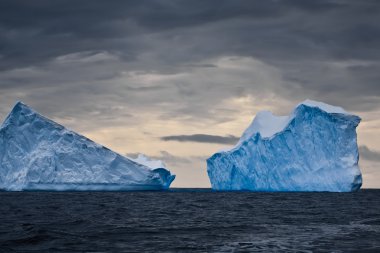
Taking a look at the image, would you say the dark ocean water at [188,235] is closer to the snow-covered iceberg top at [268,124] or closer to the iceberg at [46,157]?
the snow-covered iceberg top at [268,124]

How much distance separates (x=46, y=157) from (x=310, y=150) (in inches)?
1115

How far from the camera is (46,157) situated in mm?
57000

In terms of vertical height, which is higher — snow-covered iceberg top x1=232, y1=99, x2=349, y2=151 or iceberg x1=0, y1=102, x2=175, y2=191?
snow-covered iceberg top x1=232, y1=99, x2=349, y2=151

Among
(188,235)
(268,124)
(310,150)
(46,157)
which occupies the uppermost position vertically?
(268,124)

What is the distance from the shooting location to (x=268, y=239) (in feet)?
58.1

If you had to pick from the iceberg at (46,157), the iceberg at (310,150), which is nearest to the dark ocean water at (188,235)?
the iceberg at (310,150)

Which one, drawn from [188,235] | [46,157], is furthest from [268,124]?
[188,235]

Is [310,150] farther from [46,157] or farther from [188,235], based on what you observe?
[188,235]

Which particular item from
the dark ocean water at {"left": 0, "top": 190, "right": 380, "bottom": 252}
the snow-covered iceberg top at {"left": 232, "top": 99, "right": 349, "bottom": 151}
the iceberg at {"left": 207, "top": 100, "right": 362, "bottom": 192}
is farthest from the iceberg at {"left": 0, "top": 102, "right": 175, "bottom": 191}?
the dark ocean water at {"left": 0, "top": 190, "right": 380, "bottom": 252}

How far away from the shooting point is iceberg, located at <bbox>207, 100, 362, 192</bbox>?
179 ft

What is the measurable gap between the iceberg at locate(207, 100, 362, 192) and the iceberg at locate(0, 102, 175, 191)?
16142 millimetres

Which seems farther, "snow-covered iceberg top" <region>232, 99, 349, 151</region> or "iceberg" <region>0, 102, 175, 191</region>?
"iceberg" <region>0, 102, 175, 191</region>

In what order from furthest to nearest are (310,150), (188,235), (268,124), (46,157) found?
(268,124), (46,157), (310,150), (188,235)

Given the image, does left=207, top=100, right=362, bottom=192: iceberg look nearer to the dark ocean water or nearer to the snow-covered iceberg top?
the snow-covered iceberg top
